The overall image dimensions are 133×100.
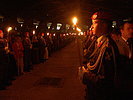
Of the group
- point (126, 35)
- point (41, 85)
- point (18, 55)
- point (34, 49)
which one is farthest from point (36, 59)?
point (126, 35)

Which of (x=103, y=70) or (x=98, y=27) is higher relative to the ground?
(x=98, y=27)

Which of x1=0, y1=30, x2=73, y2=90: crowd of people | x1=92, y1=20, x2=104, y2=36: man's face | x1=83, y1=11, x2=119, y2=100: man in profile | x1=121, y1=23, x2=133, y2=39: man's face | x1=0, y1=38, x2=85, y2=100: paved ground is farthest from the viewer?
x1=0, y1=30, x2=73, y2=90: crowd of people

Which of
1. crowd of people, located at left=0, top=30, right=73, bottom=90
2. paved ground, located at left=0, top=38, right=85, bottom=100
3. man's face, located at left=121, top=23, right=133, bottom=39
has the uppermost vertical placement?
man's face, located at left=121, top=23, right=133, bottom=39

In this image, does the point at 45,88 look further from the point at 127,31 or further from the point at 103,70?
the point at 103,70

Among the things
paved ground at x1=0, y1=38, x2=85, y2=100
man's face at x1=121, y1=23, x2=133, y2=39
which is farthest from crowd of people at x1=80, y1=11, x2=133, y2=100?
paved ground at x1=0, y1=38, x2=85, y2=100

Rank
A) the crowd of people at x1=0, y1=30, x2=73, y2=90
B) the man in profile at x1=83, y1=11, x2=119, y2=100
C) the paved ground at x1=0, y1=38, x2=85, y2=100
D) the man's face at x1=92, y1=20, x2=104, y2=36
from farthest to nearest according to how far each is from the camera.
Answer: the crowd of people at x1=0, y1=30, x2=73, y2=90 → the paved ground at x1=0, y1=38, x2=85, y2=100 → the man's face at x1=92, y1=20, x2=104, y2=36 → the man in profile at x1=83, y1=11, x2=119, y2=100

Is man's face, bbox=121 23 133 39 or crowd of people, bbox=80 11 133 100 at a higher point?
man's face, bbox=121 23 133 39

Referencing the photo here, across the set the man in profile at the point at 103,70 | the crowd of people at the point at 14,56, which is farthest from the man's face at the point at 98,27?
the crowd of people at the point at 14,56

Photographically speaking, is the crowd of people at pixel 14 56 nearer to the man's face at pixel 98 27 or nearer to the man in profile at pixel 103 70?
the man's face at pixel 98 27

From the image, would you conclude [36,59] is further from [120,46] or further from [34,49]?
[120,46]

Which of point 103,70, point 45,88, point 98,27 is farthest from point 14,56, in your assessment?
point 103,70

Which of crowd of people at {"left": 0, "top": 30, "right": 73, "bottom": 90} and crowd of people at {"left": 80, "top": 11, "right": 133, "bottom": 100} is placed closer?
crowd of people at {"left": 80, "top": 11, "right": 133, "bottom": 100}

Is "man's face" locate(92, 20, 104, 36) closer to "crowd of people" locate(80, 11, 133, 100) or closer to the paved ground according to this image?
"crowd of people" locate(80, 11, 133, 100)

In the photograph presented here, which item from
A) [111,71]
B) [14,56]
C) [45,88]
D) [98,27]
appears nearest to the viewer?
[111,71]
